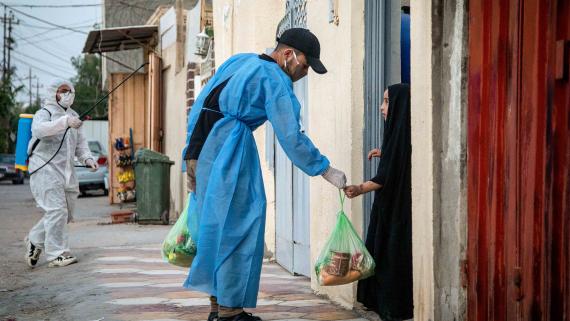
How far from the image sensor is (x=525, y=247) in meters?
3.38

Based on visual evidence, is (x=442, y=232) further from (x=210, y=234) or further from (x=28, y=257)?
(x=28, y=257)

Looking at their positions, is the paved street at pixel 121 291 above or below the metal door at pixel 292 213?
below

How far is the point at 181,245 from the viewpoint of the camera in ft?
16.5

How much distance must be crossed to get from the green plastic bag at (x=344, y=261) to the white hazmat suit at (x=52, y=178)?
4.38 metres

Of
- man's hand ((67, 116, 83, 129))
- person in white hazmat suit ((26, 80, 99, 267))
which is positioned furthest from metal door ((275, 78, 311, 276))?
person in white hazmat suit ((26, 80, 99, 267))

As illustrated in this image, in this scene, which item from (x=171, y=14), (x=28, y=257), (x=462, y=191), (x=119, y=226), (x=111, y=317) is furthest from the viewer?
(x=171, y=14)

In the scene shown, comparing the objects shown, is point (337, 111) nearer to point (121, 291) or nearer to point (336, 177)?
point (336, 177)

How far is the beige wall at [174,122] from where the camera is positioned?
1434 centimetres

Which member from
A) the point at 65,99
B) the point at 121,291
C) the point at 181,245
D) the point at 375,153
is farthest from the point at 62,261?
the point at 375,153

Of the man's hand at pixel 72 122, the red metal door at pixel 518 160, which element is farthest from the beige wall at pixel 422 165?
the man's hand at pixel 72 122

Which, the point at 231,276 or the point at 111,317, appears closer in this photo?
the point at 231,276

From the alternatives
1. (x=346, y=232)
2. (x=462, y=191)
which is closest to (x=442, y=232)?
(x=462, y=191)

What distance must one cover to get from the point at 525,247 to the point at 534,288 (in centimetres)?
17

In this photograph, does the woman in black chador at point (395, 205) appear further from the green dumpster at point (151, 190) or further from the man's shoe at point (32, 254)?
the green dumpster at point (151, 190)
